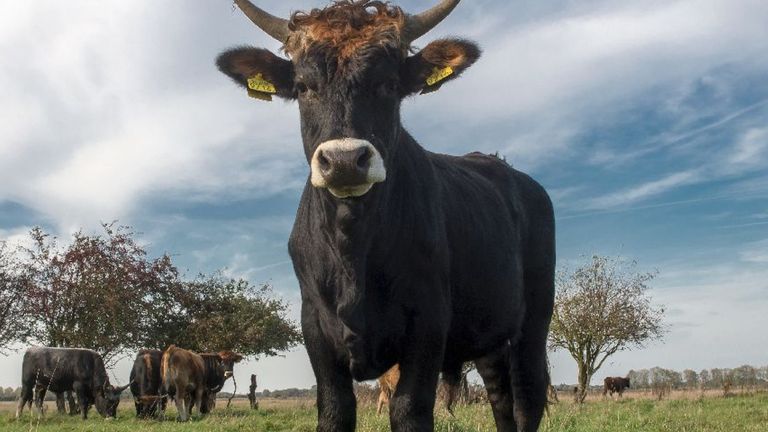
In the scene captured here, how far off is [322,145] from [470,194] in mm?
2308

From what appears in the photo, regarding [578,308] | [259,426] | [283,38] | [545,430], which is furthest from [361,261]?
[578,308]

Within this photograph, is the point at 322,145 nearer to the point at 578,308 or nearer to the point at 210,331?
the point at 210,331

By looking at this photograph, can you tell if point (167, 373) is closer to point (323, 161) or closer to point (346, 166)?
point (323, 161)

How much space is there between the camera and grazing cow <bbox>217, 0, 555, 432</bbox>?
4180 mm

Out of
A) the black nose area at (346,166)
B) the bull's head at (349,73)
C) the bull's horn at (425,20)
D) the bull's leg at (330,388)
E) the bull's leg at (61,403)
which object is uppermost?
the bull's horn at (425,20)

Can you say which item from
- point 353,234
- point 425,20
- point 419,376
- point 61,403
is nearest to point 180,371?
point 61,403

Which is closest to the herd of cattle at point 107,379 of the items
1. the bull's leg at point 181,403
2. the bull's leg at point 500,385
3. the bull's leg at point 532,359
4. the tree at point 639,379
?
the bull's leg at point 181,403

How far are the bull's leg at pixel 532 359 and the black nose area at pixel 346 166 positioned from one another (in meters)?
3.56

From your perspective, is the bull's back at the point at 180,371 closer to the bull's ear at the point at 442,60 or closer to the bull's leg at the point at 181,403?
the bull's leg at the point at 181,403

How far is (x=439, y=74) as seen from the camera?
498cm

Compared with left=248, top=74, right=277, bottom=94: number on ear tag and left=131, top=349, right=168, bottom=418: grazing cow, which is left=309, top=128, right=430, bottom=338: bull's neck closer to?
left=248, top=74, right=277, bottom=94: number on ear tag

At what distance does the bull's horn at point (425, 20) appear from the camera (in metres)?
5.07

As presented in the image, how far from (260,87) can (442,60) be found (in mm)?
1215

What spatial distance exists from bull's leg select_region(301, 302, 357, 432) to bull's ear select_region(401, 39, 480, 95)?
5.56 ft
